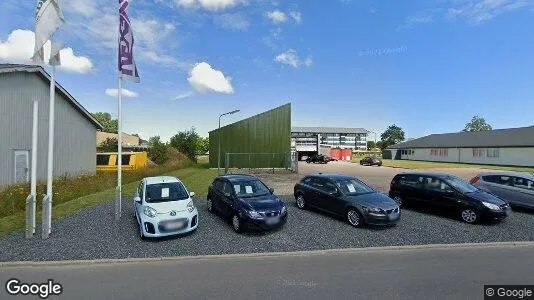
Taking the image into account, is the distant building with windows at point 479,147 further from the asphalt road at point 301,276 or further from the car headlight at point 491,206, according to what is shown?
the asphalt road at point 301,276

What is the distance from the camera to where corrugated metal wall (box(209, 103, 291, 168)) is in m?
31.0

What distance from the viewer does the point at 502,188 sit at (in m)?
12.1

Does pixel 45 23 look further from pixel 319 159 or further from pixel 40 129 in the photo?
pixel 319 159

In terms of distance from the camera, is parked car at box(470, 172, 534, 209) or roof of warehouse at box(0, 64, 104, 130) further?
roof of warehouse at box(0, 64, 104, 130)

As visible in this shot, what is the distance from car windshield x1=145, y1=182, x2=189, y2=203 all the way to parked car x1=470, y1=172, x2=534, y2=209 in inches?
474

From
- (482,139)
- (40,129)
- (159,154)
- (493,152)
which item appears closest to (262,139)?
(159,154)

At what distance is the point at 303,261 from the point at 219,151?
2604cm

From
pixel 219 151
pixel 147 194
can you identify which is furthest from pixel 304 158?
pixel 147 194

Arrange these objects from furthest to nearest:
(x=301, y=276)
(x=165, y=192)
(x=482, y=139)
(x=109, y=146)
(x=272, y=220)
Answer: (x=482, y=139) → (x=109, y=146) → (x=165, y=192) → (x=272, y=220) → (x=301, y=276)

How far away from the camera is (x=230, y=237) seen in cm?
827

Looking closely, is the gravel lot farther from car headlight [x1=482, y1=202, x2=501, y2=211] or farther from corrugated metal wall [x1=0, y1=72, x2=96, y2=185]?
corrugated metal wall [x1=0, y1=72, x2=96, y2=185]

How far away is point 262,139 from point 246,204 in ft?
75.7

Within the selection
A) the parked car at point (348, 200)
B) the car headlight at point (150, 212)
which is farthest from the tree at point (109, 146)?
the car headlight at point (150, 212)

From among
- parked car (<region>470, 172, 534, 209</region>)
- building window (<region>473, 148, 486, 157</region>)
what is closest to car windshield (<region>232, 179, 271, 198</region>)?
parked car (<region>470, 172, 534, 209</region>)
